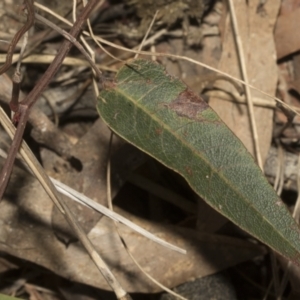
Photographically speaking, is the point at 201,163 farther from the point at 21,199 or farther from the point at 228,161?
the point at 21,199

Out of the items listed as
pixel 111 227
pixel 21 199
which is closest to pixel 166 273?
pixel 111 227

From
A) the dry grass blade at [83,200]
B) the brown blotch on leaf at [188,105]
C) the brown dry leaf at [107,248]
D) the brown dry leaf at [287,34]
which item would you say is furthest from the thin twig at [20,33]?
the brown dry leaf at [287,34]

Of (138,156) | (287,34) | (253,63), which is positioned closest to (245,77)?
(253,63)

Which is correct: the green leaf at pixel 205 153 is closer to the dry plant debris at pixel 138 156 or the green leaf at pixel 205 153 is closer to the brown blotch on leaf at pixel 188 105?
the brown blotch on leaf at pixel 188 105

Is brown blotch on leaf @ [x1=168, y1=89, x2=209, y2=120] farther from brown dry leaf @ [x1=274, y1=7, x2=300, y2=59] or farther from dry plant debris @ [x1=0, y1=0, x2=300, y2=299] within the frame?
brown dry leaf @ [x1=274, y1=7, x2=300, y2=59]

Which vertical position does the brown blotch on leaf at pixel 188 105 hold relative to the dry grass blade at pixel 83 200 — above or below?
above

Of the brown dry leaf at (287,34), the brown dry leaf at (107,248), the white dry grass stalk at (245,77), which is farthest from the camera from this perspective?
the brown dry leaf at (287,34)

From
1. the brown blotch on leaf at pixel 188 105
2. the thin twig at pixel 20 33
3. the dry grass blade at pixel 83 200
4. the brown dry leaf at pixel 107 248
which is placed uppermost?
the thin twig at pixel 20 33
